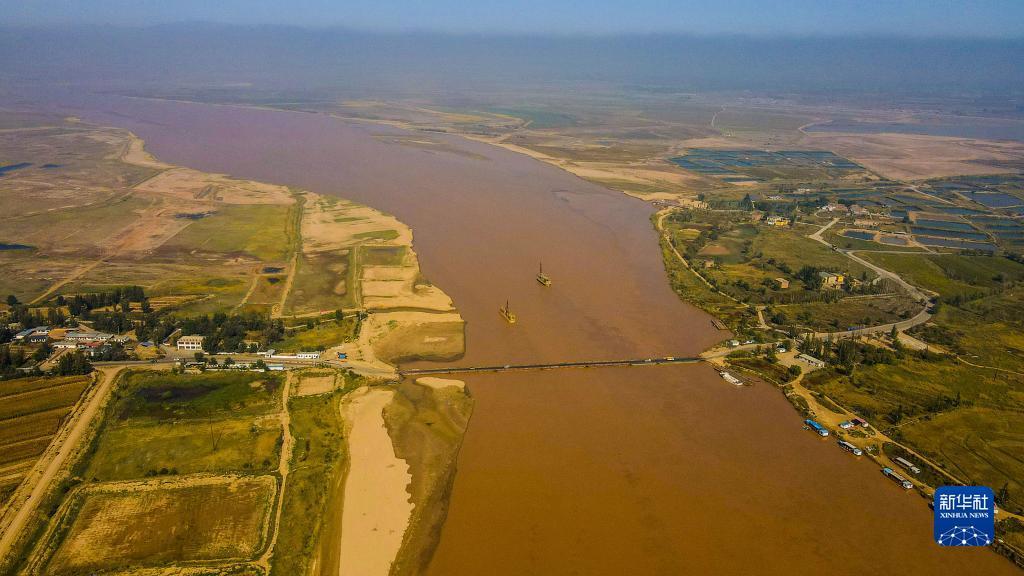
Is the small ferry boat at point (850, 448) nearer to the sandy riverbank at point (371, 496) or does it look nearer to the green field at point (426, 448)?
the green field at point (426, 448)

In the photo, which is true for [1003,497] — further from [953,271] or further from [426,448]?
[953,271]

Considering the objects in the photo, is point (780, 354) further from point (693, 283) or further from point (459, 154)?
point (459, 154)

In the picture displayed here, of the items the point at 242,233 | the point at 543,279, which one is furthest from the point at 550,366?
the point at 242,233

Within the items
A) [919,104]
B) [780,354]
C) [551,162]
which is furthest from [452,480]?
[919,104]

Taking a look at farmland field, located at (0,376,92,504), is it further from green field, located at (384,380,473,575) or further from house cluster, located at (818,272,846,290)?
house cluster, located at (818,272,846,290)

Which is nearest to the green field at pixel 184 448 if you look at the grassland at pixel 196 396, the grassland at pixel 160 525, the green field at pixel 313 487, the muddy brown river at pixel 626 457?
the grassland at pixel 196 396

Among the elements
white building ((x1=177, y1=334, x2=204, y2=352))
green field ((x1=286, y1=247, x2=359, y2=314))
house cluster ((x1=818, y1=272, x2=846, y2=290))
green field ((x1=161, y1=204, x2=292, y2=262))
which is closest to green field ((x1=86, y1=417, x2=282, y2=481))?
white building ((x1=177, y1=334, x2=204, y2=352))
